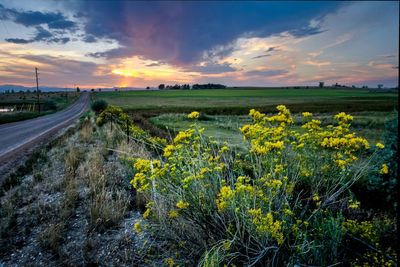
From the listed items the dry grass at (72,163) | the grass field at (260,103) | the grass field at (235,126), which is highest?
the grass field at (260,103)

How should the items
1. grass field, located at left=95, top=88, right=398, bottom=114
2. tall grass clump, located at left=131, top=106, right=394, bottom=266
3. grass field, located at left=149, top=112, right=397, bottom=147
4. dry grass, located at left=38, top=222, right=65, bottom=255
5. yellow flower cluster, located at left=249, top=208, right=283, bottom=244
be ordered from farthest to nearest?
grass field, located at left=95, top=88, right=398, bottom=114 < grass field, located at left=149, top=112, right=397, bottom=147 < dry grass, located at left=38, top=222, right=65, bottom=255 < tall grass clump, located at left=131, top=106, right=394, bottom=266 < yellow flower cluster, located at left=249, top=208, right=283, bottom=244

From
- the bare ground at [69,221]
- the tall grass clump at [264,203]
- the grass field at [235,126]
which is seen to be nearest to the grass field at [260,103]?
the grass field at [235,126]

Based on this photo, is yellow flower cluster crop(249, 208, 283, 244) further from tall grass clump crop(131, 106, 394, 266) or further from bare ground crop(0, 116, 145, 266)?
bare ground crop(0, 116, 145, 266)

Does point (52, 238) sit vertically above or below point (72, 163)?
below

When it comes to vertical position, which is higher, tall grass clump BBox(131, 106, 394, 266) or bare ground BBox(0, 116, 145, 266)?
tall grass clump BBox(131, 106, 394, 266)

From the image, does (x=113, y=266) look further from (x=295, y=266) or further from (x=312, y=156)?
(x=312, y=156)

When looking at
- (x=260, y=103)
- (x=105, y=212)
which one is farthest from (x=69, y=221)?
(x=260, y=103)

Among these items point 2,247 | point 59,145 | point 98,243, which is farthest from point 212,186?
point 59,145

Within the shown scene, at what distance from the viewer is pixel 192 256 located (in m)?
3.26

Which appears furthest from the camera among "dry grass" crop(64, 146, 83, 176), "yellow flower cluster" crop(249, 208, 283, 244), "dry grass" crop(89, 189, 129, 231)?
"dry grass" crop(64, 146, 83, 176)

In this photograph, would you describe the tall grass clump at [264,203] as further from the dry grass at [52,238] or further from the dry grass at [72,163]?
the dry grass at [72,163]

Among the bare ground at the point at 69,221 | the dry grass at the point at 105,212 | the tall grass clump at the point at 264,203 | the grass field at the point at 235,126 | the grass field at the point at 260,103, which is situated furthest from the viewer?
the grass field at the point at 260,103

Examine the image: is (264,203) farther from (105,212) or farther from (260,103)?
(260,103)

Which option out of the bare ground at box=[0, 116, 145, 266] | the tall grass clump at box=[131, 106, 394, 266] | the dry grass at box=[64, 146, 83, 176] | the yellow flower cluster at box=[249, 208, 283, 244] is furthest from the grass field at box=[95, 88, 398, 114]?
the dry grass at box=[64, 146, 83, 176]
